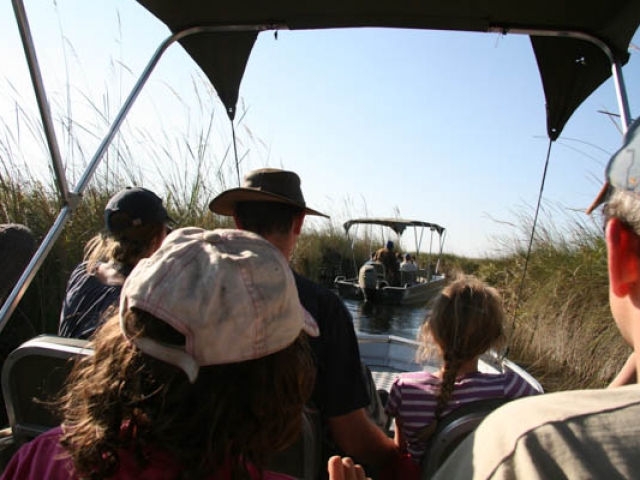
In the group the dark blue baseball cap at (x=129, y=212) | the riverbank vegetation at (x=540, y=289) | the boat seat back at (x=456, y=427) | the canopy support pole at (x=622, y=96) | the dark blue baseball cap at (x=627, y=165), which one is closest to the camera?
the dark blue baseball cap at (x=627, y=165)

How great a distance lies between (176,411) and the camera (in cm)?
82

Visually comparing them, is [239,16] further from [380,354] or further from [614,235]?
[380,354]

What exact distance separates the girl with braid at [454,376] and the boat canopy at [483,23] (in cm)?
131

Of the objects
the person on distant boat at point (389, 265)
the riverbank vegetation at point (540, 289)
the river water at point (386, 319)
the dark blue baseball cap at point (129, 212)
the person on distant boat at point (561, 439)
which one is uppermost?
the person on distant boat at point (561, 439)

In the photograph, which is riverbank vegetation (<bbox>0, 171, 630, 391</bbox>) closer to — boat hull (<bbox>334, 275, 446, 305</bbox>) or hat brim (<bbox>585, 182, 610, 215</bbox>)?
hat brim (<bbox>585, 182, 610, 215</bbox>)

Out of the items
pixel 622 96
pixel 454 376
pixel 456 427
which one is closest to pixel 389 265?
pixel 622 96

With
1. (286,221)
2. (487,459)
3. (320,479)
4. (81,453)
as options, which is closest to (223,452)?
(81,453)

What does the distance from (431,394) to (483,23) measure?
175cm

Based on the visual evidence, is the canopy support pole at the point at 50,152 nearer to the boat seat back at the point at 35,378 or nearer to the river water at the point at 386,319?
the boat seat back at the point at 35,378

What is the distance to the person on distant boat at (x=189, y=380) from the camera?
82cm

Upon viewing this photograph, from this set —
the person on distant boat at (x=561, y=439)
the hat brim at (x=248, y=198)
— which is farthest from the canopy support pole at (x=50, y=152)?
the person on distant boat at (x=561, y=439)

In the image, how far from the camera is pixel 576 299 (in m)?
5.63

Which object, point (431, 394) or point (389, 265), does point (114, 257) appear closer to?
point (431, 394)

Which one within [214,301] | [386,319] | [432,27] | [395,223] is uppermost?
[432,27]
